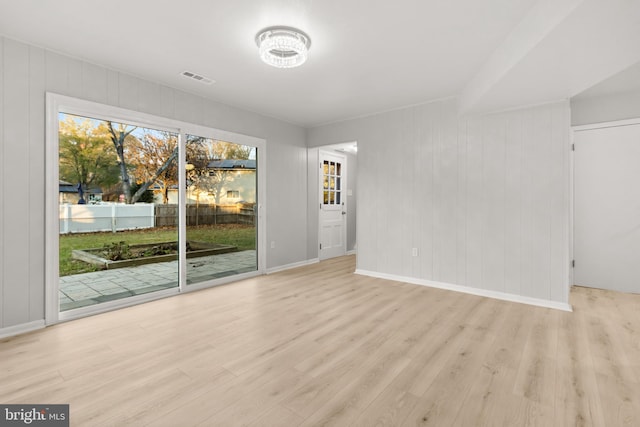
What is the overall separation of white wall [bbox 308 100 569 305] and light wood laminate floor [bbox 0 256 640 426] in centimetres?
57

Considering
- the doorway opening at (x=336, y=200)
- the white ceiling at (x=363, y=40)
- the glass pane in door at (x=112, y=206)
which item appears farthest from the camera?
the doorway opening at (x=336, y=200)

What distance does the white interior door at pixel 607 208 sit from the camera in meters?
3.76

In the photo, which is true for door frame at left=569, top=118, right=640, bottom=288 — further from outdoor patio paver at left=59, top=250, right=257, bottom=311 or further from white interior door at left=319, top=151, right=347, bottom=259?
outdoor patio paver at left=59, top=250, right=257, bottom=311

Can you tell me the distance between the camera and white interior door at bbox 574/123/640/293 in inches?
148

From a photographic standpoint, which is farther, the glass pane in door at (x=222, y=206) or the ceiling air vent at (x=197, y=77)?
the glass pane in door at (x=222, y=206)

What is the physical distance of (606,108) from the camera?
12.5ft

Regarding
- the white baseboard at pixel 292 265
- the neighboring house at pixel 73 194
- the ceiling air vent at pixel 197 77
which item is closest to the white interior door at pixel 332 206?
the white baseboard at pixel 292 265

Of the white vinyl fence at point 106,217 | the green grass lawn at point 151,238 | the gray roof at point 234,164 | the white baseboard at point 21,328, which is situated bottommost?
the white baseboard at point 21,328

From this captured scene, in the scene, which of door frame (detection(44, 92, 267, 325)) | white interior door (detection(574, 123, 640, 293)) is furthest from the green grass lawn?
white interior door (detection(574, 123, 640, 293))

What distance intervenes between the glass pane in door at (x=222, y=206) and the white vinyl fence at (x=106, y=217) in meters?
0.70

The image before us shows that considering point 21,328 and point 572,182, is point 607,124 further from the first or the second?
point 21,328

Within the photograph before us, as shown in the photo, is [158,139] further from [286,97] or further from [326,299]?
[326,299]

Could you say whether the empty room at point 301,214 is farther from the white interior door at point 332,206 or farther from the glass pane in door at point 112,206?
the white interior door at point 332,206

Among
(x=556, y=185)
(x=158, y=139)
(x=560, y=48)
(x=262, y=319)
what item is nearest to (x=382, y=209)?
(x=556, y=185)
